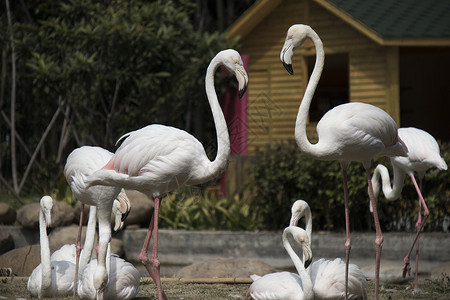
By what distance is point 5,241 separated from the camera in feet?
34.3

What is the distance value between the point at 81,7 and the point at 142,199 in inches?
166

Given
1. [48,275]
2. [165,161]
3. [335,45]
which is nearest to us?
[165,161]

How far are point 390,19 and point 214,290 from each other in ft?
28.8

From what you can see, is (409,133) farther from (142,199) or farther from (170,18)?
(170,18)

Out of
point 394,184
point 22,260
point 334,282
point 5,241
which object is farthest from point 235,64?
point 5,241

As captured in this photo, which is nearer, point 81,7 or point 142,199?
point 142,199

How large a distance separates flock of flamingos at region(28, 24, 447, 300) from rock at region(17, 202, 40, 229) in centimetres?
383

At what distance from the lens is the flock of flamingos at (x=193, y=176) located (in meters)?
5.79

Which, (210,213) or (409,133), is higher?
(409,133)

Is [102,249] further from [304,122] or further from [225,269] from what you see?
[225,269]

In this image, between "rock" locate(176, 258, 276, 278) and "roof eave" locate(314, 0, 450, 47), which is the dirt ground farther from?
"roof eave" locate(314, 0, 450, 47)

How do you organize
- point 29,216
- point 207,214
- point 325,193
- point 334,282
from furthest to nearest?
point 207,214, point 29,216, point 325,193, point 334,282

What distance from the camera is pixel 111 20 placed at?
11781 millimetres

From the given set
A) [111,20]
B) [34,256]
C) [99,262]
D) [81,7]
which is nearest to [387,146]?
[99,262]
